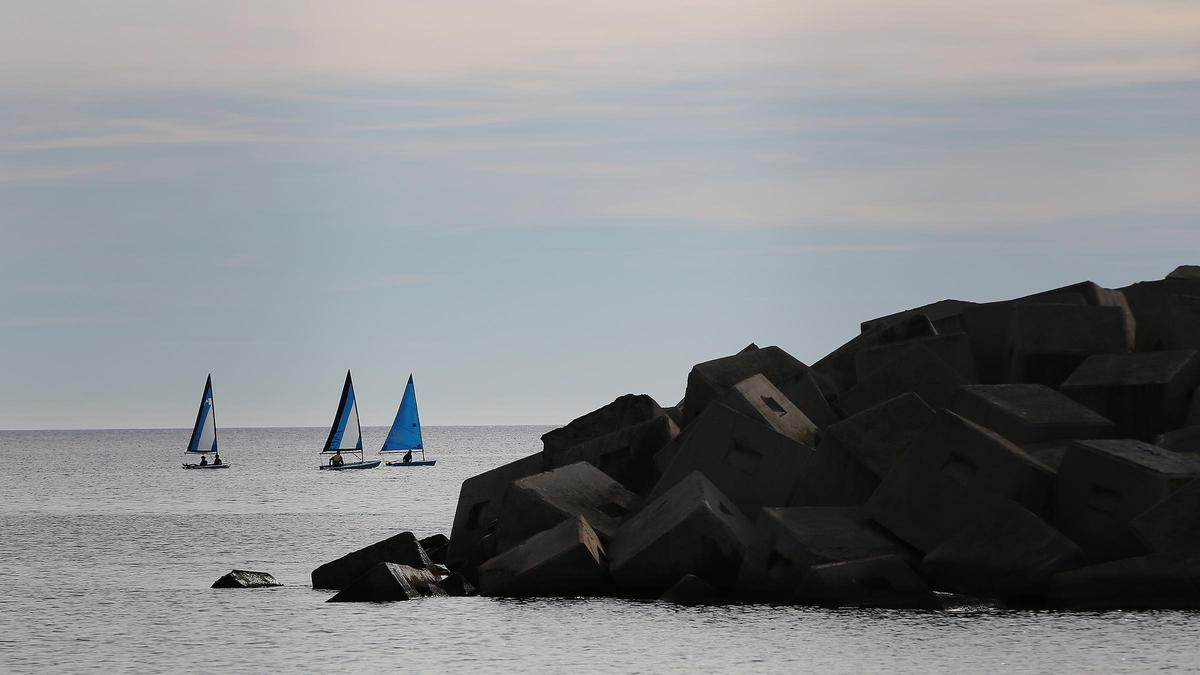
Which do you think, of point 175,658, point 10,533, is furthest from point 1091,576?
point 10,533

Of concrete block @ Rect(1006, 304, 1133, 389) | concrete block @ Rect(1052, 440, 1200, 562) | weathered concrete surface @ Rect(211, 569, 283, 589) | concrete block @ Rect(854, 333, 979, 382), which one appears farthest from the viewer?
weathered concrete surface @ Rect(211, 569, 283, 589)

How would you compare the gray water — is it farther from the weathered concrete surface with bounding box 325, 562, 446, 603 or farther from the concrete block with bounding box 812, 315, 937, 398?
the concrete block with bounding box 812, 315, 937, 398

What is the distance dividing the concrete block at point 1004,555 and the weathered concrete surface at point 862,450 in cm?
191

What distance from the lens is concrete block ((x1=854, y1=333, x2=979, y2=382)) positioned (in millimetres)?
24798

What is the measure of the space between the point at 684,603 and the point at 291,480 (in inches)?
2906

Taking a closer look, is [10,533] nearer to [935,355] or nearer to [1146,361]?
[935,355]

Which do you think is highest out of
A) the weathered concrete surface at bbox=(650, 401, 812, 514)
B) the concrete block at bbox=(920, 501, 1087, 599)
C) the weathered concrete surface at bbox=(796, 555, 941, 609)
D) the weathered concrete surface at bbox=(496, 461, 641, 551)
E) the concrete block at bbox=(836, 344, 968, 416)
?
the concrete block at bbox=(836, 344, 968, 416)

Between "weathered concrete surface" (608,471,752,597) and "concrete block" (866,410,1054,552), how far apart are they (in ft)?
6.27

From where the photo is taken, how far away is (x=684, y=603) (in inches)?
812

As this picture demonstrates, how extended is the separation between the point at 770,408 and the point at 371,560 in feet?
22.2

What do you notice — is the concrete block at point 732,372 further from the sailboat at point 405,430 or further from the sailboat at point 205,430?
the sailboat at point 205,430

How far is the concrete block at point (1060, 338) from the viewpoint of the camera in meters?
24.2

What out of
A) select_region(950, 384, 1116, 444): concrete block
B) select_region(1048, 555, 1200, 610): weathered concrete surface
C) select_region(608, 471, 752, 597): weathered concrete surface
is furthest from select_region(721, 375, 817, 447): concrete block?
select_region(1048, 555, 1200, 610): weathered concrete surface

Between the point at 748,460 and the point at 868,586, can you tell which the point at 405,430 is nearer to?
the point at 748,460
